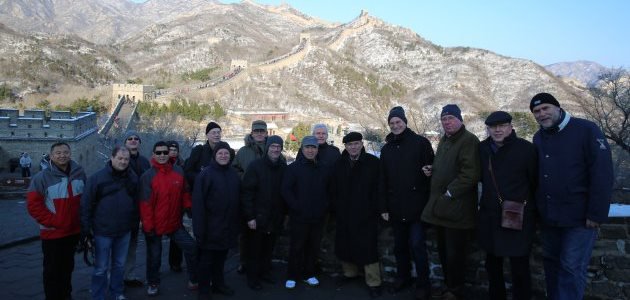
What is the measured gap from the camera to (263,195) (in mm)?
4578

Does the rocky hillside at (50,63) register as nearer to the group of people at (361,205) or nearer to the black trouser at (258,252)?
the group of people at (361,205)

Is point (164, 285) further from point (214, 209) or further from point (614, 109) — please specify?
point (614, 109)

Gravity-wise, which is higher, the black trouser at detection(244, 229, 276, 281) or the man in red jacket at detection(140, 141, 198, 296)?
the man in red jacket at detection(140, 141, 198, 296)

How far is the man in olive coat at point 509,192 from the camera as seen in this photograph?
3.60 meters

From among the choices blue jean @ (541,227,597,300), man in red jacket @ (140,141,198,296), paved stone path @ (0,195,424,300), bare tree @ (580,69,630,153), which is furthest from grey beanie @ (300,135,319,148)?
bare tree @ (580,69,630,153)

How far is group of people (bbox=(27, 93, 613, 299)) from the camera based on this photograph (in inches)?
136

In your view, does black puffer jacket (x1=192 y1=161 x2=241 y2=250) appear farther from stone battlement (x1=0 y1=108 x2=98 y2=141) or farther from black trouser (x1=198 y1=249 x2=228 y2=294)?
stone battlement (x1=0 y1=108 x2=98 y2=141)

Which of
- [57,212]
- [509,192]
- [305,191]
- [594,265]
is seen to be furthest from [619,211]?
[57,212]

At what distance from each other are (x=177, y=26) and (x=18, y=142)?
2964 inches

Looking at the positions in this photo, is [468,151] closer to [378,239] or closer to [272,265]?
[378,239]

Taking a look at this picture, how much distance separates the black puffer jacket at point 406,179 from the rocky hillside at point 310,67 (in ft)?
134

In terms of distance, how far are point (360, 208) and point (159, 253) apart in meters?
1.94

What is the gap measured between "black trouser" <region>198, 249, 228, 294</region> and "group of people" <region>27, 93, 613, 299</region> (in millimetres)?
11

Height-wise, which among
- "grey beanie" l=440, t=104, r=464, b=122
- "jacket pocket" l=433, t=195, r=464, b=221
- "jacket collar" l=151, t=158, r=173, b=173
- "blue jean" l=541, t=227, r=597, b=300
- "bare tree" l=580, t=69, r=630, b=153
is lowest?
"blue jean" l=541, t=227, r=597, b=300
